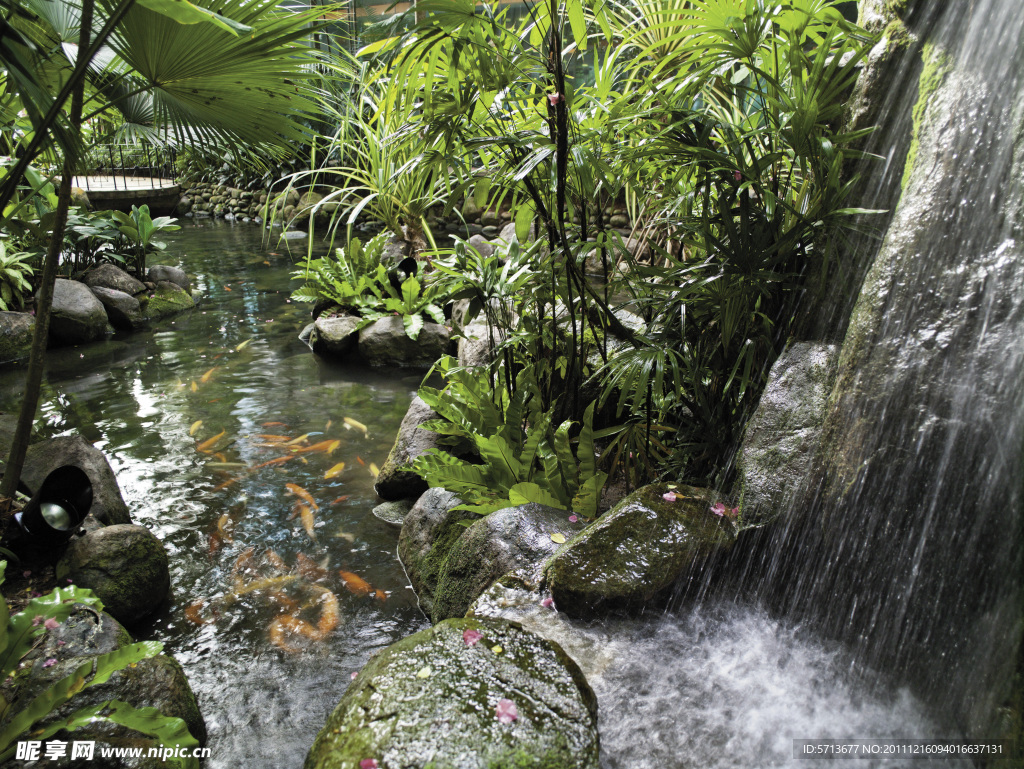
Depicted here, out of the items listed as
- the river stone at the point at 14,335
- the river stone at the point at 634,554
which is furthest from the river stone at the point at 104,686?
the river stone at the point at 14,335

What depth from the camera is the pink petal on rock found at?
1.73 meters

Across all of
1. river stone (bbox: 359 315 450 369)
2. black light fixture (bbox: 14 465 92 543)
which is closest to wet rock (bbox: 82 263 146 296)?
river stone (bbox: 359 315 450 369)

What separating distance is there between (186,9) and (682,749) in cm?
258

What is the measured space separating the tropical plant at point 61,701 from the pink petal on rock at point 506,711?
0.92 m

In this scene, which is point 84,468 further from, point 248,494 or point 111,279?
point 111,279

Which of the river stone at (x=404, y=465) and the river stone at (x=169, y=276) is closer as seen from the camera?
the river stone at (x=404, y=465)

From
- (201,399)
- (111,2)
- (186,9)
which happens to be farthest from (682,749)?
(201,399)

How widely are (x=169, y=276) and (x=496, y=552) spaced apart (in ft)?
25.2

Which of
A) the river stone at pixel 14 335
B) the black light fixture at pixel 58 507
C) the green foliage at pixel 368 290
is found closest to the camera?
the black light fixture at pixel 58 507

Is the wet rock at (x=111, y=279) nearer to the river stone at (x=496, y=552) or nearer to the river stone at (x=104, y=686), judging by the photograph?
the river stone at (x=104, y=686)

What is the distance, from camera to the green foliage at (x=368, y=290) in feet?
22.1

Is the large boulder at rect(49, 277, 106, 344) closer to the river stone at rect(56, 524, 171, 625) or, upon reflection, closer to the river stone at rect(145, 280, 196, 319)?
the river stone at rect(145, 280, 196, 319)

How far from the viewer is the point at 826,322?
109 inches

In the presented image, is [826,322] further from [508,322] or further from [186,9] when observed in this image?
[186,9]
